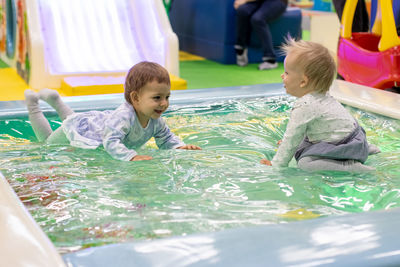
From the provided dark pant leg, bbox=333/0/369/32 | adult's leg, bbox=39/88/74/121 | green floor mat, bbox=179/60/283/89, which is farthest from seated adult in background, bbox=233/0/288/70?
adult's leg, bbox=39/88/74/121

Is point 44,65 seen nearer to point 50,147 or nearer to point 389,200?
point 50,147

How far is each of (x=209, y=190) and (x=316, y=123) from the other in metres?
0.49

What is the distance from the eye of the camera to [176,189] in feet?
5.13

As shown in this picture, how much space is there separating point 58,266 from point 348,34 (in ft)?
10.3

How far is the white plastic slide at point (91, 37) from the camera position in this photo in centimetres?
391

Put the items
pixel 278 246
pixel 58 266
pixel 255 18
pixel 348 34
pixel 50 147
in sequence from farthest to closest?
pixel 255 18 < pixel 348 34 < pixel 50 147 < pixel 278 246 < pixel 58 266

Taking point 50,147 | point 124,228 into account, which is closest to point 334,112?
point 124,228

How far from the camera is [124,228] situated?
4.18ft

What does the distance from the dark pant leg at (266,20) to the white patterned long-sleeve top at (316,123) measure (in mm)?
3381

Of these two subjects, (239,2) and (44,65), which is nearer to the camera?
(44,65)

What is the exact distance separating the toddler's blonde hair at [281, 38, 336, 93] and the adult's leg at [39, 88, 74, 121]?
992mm

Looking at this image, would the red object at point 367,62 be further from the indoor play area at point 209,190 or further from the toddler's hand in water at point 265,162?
the toddler's hand in water at point 265,162

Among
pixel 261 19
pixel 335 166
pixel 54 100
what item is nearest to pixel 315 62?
pixel 335 166

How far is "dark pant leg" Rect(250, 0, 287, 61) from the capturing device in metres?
5.11
